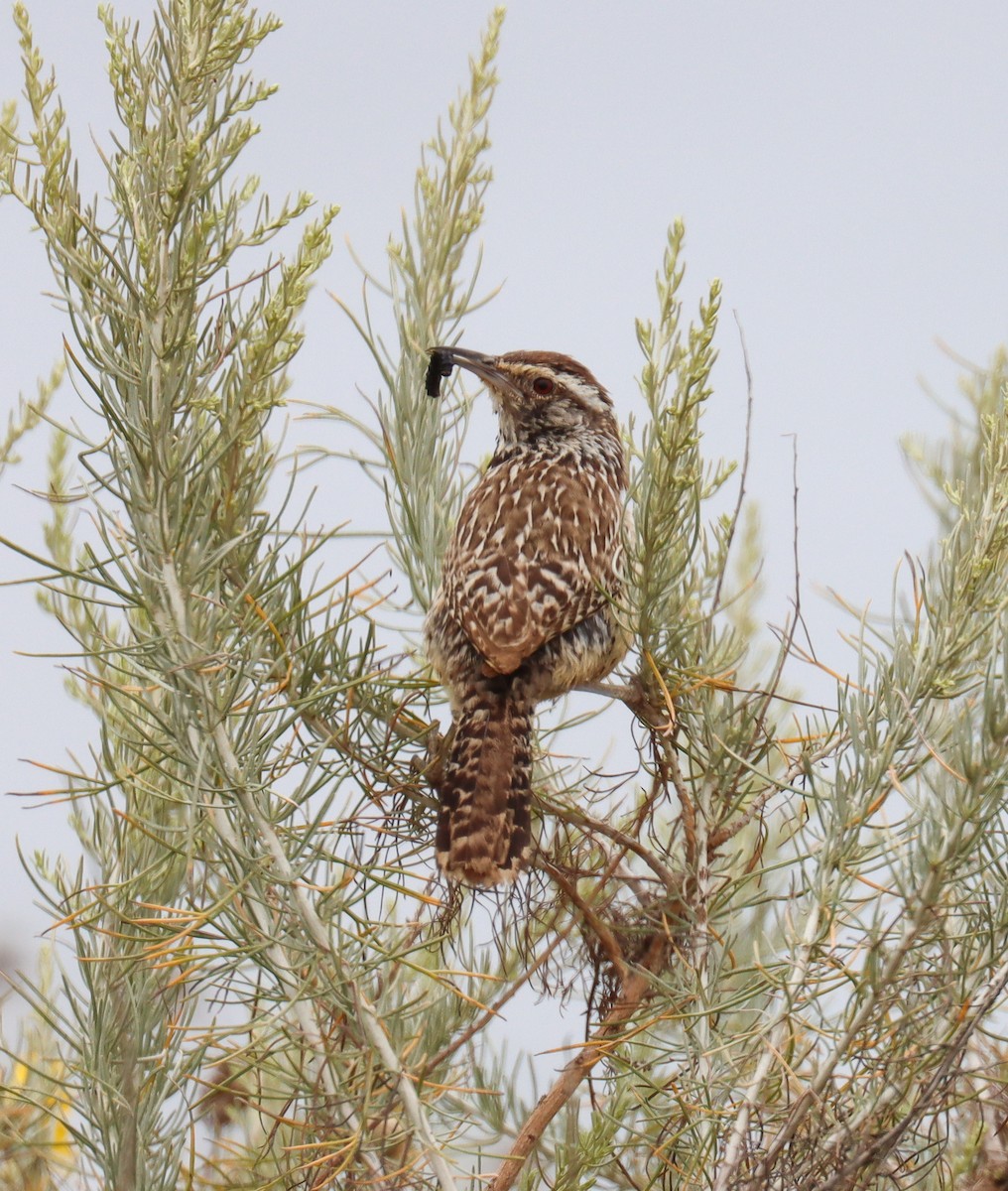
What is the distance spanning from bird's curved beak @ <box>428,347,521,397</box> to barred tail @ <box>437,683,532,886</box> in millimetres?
571

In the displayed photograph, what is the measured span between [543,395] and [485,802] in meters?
1.27

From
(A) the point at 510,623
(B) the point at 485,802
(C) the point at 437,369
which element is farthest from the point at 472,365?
(B) the point at 485,802

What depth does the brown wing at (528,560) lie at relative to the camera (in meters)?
2.10

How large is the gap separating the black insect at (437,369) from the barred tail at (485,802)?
1.78 feet

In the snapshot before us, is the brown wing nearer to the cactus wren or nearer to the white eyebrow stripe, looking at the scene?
the cactus wren

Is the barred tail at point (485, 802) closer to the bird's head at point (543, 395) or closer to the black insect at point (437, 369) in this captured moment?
the black insect at point (437, 369)

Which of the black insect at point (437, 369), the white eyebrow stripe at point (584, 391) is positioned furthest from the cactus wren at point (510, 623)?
the white eyebrow stripe at point (584, 391)

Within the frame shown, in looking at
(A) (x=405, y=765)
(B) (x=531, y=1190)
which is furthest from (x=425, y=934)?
(B) (x=531, y=1190)

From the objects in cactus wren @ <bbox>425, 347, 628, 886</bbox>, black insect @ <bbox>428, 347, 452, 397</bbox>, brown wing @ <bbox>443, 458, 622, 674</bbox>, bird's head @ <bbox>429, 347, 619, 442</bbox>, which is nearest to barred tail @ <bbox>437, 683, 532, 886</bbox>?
cactus wren @ <bbox>425, 347, 628, 886</bbox>

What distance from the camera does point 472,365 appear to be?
261 cm

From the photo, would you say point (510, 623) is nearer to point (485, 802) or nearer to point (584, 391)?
point (485, 802)

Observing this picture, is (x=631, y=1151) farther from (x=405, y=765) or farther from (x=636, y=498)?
(x=636, y=498)

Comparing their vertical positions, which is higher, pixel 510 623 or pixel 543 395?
pixel 543 395

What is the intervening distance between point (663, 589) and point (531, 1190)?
30.7 inches
